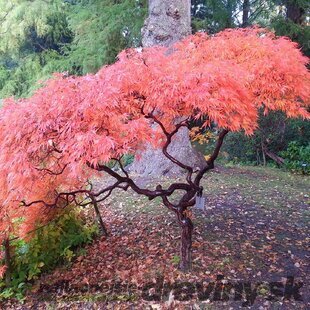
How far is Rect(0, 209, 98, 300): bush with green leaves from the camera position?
3.64 meters

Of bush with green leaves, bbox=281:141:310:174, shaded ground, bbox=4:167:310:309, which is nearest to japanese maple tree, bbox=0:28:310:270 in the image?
shaded ground, bbox=4:167:310:309

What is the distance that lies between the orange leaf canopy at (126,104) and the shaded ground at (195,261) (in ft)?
3.87

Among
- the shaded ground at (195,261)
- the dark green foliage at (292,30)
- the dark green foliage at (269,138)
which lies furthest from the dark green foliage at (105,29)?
the shaded ground at (195,261)

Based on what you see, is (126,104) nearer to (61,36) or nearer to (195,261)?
(195,261)

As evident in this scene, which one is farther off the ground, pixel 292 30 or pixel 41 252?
pixel 292 30

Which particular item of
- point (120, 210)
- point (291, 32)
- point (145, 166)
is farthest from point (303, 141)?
point (120, 210)

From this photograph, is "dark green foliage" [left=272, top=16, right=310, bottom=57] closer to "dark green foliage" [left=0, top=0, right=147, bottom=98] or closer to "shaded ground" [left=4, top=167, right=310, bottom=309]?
"dark green foliage" [left=0, top=0, right=147, bottom=98]

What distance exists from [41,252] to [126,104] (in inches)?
83.3

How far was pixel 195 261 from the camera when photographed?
139 inches

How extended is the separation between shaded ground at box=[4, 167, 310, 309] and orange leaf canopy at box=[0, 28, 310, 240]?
1.18 meters

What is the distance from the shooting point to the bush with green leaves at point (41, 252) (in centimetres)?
364

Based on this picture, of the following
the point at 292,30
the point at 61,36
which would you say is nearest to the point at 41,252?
the point at 292,30

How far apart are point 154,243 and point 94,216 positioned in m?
1.16

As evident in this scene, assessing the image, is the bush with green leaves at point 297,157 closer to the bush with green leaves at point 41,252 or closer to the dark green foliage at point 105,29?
the dark green foliage at point 105,29
